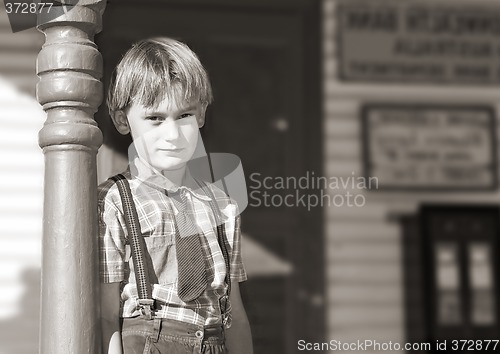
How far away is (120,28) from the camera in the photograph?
4.99 metres

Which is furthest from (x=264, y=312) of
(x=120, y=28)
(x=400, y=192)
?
(x=120, y=28)

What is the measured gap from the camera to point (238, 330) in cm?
208

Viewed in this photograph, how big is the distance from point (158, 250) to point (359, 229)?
12.3ft

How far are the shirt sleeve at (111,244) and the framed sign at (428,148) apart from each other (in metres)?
3.76

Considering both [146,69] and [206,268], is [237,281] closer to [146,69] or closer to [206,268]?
[206,268]

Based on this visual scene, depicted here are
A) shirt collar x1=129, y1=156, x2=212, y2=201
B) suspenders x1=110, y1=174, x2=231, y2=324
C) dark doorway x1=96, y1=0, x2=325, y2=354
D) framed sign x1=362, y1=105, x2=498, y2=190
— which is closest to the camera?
suspenders x1=110, y1=174, x2=231, y2=324

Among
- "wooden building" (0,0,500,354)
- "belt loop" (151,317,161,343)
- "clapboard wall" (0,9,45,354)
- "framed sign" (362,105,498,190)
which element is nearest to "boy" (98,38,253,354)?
"belt loop" (151,317,161,343)

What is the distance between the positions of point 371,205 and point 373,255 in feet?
1.13

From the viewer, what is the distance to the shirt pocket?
197 cm

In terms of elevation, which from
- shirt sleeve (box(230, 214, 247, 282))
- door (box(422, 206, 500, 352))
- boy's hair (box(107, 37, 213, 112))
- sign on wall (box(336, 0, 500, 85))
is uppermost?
sign on wall (box(336, 0, 500, 85))

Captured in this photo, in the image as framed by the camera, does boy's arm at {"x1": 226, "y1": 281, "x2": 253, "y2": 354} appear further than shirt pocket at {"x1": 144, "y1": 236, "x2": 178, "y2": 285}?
Yes

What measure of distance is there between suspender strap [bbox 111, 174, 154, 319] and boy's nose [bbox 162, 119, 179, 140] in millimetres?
186

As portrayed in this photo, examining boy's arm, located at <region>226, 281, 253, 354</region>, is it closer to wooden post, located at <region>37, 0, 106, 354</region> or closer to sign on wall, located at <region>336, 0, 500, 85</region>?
wooden post, located at <region>37, 0, 106, 354</region>

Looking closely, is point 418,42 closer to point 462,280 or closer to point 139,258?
point 462,280
